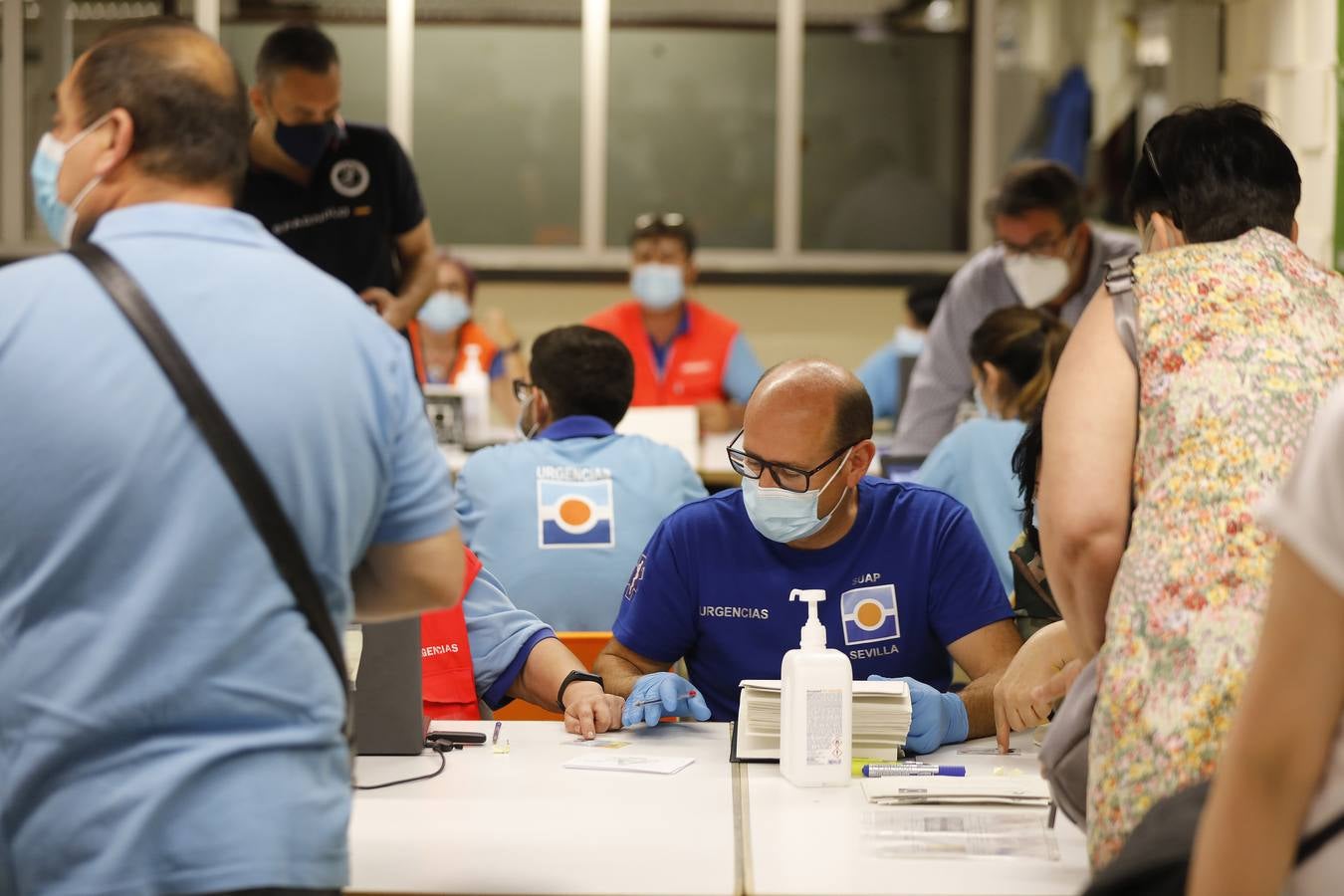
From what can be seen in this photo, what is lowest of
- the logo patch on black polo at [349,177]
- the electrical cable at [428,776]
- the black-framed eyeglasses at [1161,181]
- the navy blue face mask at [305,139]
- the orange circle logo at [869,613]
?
the electrical cable at [428,776]

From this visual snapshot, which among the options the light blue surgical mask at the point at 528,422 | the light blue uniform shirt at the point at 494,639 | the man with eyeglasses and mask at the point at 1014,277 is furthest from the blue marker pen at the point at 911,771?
the man with eyeglasses and mask at the point at 1014,277

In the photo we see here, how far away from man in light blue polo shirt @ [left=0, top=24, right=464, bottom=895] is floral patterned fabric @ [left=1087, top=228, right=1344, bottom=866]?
77cm

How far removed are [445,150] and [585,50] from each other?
0.86 m

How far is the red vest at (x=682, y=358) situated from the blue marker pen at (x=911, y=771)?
148 inches

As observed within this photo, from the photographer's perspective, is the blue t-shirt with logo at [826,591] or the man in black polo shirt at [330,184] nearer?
the blue t-shirt with logo at [826,591]

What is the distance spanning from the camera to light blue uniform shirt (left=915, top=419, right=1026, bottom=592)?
3641mm

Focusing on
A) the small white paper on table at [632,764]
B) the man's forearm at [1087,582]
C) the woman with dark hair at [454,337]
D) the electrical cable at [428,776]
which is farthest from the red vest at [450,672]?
the woman with dark hair at [454,337]

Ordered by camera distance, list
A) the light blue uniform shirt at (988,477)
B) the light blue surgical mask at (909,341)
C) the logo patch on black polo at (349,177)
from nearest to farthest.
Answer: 1. the light blue uniform shirt at (988,477)
2. the logo patch on black polo at (349,177)
3. the light blue surgical mask at (909,341)

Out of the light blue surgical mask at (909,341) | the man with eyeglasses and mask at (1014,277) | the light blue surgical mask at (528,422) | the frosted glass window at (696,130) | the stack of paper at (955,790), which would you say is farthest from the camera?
the frosted glass window at (696,130)

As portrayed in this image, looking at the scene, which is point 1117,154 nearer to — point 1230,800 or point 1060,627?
point 1060,627

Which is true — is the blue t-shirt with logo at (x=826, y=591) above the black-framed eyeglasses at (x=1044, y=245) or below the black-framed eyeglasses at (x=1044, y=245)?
below

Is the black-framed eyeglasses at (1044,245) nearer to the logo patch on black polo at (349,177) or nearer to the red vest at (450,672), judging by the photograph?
the logo patch on black polo at (349,177)

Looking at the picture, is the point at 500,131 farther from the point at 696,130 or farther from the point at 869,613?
the point at 869,613

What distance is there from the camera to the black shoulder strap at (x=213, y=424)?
135 cm
